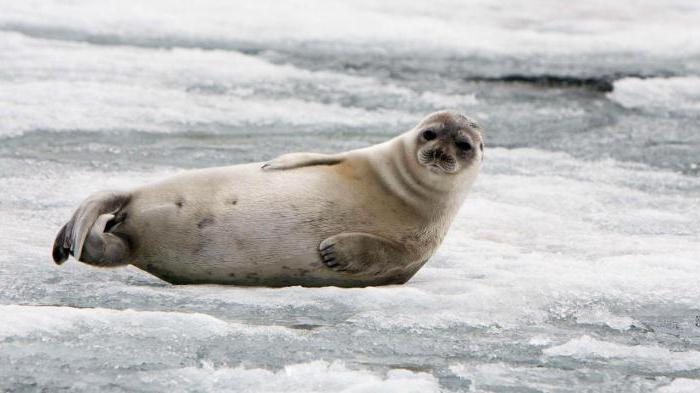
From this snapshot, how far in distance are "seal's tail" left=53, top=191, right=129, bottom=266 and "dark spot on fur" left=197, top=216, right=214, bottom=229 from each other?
265 millimetres

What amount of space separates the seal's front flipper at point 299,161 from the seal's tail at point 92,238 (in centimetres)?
58

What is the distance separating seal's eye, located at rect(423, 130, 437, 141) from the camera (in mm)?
4520

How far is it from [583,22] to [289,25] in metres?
2.76

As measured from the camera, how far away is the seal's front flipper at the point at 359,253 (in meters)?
4.18

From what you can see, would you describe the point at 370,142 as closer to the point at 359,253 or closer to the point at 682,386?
the point at 359,253

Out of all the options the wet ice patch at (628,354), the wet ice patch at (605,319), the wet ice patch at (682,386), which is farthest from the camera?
the wet ice patch at (605,319)

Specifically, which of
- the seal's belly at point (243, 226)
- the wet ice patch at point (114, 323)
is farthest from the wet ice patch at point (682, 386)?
the seal's belly at point (243, 226)

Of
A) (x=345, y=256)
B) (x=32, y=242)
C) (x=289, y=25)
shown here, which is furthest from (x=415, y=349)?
(x=289, y=25)

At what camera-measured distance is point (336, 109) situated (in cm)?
791

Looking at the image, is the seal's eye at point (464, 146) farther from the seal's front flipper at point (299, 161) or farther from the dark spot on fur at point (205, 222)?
the dark spot on fur at point (205, 222)

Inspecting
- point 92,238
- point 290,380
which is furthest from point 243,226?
point 290,380

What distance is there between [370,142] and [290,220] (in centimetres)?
318

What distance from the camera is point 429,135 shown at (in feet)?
14.9

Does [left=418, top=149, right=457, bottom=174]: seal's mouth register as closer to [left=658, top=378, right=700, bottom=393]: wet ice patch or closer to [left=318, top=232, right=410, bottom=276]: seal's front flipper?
[left=318, top=232, right=410, bottom=276]: seal's front flipper
